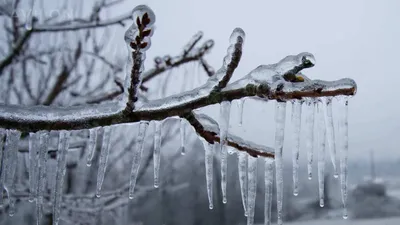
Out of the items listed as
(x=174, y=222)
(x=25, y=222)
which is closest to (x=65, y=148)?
(x=25, y=222)

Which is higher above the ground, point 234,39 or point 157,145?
point 234,39

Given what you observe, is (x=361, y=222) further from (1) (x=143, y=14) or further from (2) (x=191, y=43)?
(1) (x=143, y=14)

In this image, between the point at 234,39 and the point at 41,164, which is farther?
the point at 41,164

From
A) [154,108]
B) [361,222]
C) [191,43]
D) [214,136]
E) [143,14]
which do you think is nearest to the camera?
[143,14]

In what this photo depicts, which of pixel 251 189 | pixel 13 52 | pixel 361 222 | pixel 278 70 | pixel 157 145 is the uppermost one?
pixel 13 52

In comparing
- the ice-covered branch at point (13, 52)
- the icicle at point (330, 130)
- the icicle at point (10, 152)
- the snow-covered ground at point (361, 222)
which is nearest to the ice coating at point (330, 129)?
the icicle at point (330, 130)

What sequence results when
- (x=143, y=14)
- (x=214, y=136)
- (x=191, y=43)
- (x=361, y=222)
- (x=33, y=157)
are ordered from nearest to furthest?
(x=143, y=14), (x=214, y=136), (x=33, y=157), (x=191, y=43), (x=361, y=222)

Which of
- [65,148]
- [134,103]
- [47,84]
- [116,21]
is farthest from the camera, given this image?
[47,84]

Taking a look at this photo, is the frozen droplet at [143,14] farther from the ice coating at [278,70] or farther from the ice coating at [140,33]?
the ice coating at [278,70]

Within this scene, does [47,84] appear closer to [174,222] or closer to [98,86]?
[98,86]

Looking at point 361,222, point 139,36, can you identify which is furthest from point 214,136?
point 361,222

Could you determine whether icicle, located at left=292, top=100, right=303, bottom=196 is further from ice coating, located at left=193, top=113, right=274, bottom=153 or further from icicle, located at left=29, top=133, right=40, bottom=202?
icicle, located at left=29, top=133, right=40, bottom=202
